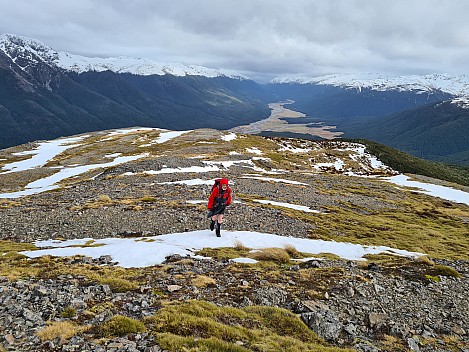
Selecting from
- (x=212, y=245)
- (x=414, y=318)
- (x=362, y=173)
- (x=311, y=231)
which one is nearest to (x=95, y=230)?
(x=212, y=245)

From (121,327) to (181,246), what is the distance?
10408mm

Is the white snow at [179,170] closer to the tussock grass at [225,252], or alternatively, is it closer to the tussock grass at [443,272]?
the tussock grass at [225,252]

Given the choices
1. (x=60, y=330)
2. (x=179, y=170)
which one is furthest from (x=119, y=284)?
(x=179, y=170)

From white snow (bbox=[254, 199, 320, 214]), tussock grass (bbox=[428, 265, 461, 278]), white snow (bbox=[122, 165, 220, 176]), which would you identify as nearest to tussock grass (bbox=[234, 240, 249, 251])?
tussock grass (bbox=[428, 265, 461, 278])

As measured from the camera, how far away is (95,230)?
79.4 ft

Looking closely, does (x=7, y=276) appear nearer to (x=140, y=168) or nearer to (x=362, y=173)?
(x=140, y=168)

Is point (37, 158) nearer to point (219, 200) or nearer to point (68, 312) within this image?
point (219, 200)

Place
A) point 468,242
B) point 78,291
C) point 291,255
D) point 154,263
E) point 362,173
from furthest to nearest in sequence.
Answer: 1. point 362,173
2. point 468,242
3. point 291,255
4. point 154,263
5. point 78,291

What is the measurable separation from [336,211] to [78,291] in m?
31.7

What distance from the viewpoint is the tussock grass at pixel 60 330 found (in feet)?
29.2

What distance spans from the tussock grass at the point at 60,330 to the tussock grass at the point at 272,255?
11.1 metres

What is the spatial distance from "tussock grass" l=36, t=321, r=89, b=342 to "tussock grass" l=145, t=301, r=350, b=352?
201 centimetres

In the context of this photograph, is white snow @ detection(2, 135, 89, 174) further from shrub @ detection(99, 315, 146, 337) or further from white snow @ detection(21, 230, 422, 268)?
shrub @ detection(99, 315, 146, 337)

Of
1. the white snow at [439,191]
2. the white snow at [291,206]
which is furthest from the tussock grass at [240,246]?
the white snow at [439,191]
